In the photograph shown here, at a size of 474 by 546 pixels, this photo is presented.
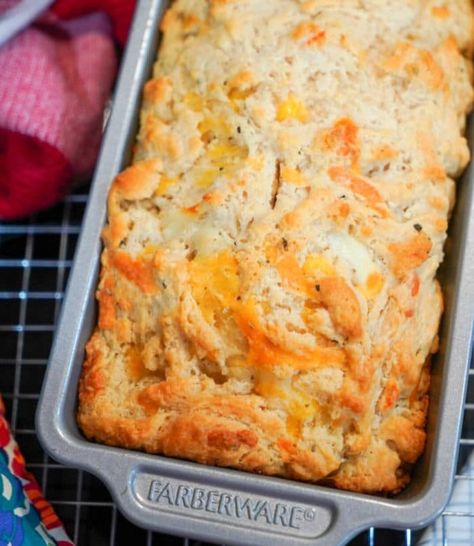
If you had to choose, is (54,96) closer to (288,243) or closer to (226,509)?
(288,243)

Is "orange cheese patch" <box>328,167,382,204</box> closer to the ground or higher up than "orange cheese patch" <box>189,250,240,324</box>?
higher up

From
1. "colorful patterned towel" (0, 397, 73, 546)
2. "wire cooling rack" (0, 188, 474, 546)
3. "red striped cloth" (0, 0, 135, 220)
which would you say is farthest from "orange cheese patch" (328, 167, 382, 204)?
"colorful patterned towel" (0, 397, 73, 546)

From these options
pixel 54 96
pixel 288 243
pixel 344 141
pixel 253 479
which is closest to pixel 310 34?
pixel 344 141

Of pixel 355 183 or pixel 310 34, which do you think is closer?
pixel 355 183

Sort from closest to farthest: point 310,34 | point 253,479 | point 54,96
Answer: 1. point 253,479
2. point 310,34
3. point 54,96

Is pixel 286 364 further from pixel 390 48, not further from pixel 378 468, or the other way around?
pixel 390 48

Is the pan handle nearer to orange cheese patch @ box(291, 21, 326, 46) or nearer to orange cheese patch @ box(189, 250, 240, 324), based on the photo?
orange cheese patch @ box(189, 250, 240, 324)
